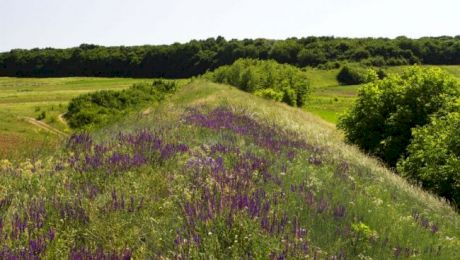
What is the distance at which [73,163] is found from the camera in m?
7.09

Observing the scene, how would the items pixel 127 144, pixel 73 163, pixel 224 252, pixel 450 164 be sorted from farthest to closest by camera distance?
pixel 450 164
pixel 127 144
pixel 73 163
pixel 224 252

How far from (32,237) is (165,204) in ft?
4.33

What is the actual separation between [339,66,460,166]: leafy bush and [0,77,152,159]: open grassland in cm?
1704

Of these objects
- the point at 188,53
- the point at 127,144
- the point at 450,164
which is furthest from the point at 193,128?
the point at 188,53

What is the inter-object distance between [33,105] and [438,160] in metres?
75.2

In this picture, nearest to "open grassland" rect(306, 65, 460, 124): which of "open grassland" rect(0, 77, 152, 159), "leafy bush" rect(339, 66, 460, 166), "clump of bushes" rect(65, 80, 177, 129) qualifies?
"clump of bushes" rect(65, 80, 177, 129)

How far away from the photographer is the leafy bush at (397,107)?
79.7 ft

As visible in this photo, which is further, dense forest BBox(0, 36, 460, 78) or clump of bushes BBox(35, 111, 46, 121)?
dense forest BBox(0, 36, 460, 78)

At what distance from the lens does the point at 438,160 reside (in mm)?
17234

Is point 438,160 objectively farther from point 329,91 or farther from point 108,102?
point 329,91

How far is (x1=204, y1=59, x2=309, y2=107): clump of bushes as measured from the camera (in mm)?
63906

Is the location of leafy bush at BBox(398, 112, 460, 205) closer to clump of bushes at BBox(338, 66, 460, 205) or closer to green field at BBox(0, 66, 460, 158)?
clump of bushes at BBox(338, 66, 460, 205)

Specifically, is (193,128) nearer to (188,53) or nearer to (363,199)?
(363,199)

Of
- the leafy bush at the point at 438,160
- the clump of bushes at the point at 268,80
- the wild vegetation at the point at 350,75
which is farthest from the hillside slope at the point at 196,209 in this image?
the wild vegetation at the point at 350,75
